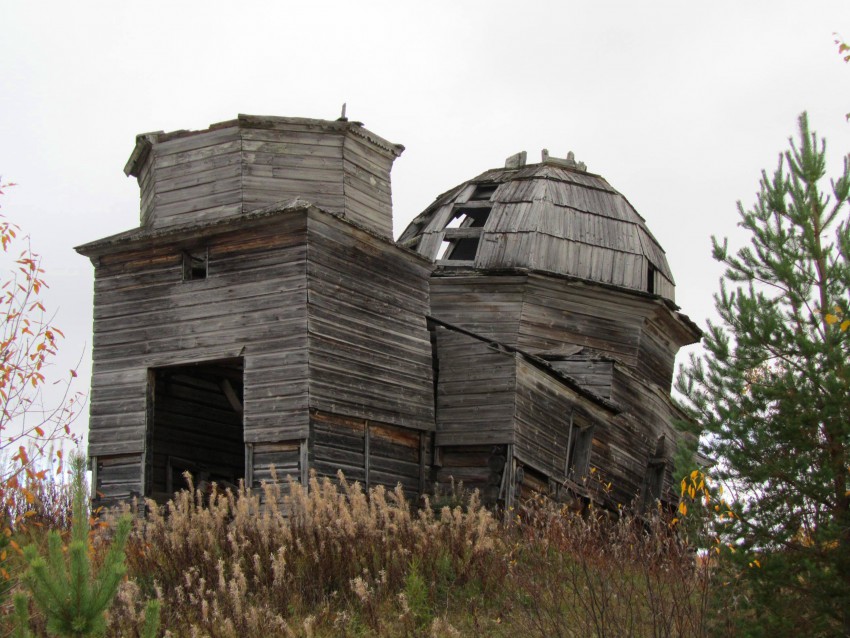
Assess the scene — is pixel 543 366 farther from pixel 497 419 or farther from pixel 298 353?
pixel 298 353

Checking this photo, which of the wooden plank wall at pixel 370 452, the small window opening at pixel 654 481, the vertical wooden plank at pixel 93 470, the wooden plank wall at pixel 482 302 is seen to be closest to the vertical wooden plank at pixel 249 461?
the wooden plank wall at pixel 370 452

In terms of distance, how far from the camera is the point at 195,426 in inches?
837

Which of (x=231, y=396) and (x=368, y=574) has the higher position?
(x=231, y=396)

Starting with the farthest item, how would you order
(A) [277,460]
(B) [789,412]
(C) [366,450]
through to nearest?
(C) [366,450], (A) [277,460], (B) [789,412]

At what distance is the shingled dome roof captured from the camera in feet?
84.6

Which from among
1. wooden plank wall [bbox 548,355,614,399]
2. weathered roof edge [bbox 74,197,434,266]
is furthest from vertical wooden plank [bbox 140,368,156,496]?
wooden plank wall [bbox 548,355,614,399]

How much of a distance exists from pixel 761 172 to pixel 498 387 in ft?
36.3

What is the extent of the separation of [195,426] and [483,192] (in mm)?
10591

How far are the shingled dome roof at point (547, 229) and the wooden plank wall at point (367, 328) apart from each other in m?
4.81

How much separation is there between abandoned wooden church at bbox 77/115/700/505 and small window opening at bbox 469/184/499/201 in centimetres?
570

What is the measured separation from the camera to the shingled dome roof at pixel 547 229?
25781 mm

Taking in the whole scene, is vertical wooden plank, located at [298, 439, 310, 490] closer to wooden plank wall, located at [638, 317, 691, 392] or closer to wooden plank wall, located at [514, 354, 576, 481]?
wooden plank wall, located at [514, 354, 576, 481]

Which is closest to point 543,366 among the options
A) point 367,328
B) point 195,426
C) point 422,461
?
point 422,461

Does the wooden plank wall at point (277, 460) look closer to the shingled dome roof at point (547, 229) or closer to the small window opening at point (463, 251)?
the shingled dome roof at point (547, 229)
